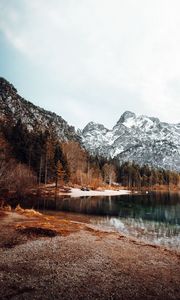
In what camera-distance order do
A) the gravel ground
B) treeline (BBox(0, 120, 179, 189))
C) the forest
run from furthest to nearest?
treeline (BBox(0, 120, 179, 189)) < the forest < the gravel ground

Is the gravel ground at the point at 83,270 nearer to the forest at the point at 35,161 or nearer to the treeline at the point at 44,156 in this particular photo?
the forest at the point at 35,161

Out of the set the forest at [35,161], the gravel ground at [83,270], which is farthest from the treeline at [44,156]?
the gravel ground at [83,270]

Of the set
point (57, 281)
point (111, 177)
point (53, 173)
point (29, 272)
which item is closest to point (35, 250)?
point (29, 272)

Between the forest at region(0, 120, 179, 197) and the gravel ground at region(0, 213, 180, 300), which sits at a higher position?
the forest at region(0, 120, 179, 197)

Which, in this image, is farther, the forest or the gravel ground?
the forest

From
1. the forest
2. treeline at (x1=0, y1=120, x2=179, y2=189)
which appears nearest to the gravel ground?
the forest

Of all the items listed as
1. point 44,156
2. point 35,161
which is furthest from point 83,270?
point 35,161

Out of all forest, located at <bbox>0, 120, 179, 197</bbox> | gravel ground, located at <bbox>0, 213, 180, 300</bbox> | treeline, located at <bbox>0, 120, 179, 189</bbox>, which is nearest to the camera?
gravel ground, located at <bbox>0, 213, 180, 300</bbox>

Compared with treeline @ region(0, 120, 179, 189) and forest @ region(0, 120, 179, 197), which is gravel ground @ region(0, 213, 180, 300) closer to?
forest @ region(0, 120, 179, 197)

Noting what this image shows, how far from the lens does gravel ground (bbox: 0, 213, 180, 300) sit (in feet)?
39.2

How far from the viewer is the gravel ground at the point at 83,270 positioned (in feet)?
39.2

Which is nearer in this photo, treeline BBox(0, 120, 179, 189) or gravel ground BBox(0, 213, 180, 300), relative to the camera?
gravel ground BBox(0, 213, 180, 300)

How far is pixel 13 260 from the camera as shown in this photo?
52.6 ft

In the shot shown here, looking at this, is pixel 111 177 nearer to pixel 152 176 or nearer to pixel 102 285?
pixel 152 176
